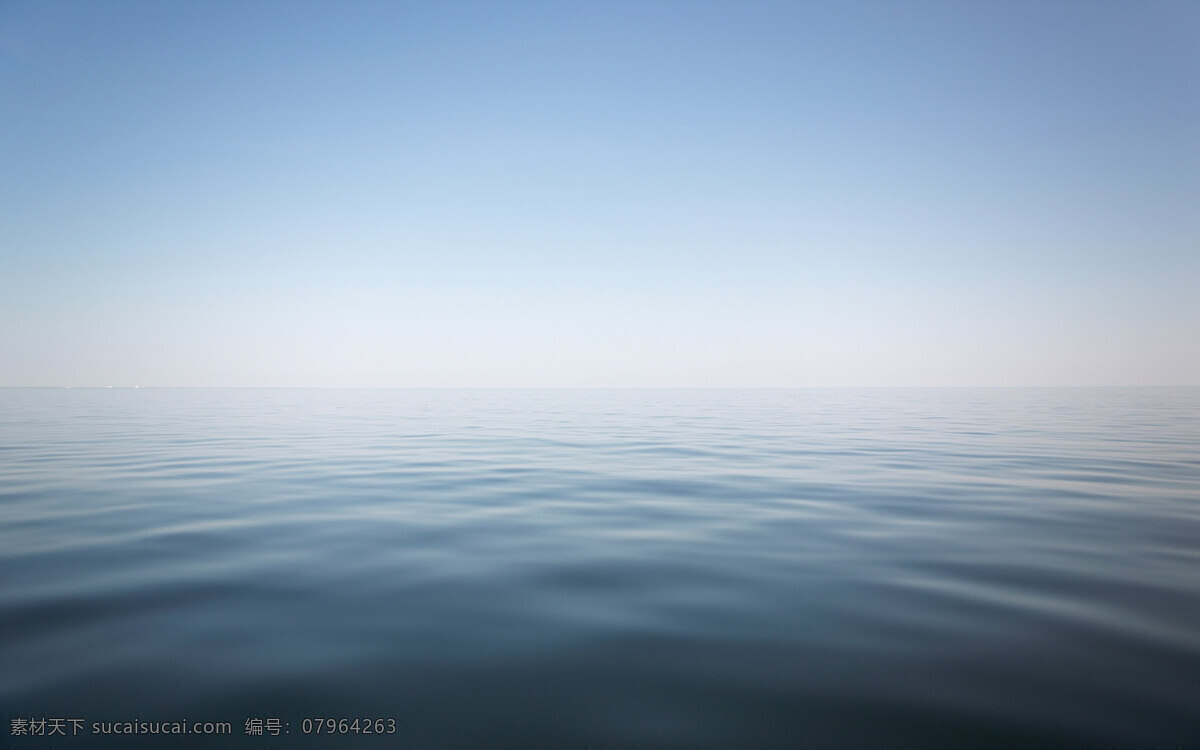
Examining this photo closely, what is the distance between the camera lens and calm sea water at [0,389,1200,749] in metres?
3.02

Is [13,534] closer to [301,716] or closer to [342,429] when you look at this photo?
[301,716]

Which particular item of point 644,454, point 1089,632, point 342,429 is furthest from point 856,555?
point 342,429

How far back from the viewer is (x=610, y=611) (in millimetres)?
4422

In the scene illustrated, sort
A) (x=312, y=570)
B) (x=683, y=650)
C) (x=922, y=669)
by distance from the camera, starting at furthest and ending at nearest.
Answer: (x=312, y=570)
(x=683, y=650)
(x=922, y=669)

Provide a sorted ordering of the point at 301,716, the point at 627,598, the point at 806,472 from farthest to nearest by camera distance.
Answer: the point at 806,472, the point at 627,598, the point at 301,716

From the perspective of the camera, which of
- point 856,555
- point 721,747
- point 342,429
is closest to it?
point 721,747

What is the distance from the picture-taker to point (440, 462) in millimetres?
12820

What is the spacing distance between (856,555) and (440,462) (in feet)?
29.8

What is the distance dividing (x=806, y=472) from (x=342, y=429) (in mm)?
17377

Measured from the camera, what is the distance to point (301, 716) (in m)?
3.06

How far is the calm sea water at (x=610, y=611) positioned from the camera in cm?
302

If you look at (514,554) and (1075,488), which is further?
(1075,488)

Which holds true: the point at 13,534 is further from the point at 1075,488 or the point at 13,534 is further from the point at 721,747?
the point at 1075,488

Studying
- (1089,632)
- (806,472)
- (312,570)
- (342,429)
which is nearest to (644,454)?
(806,472)
